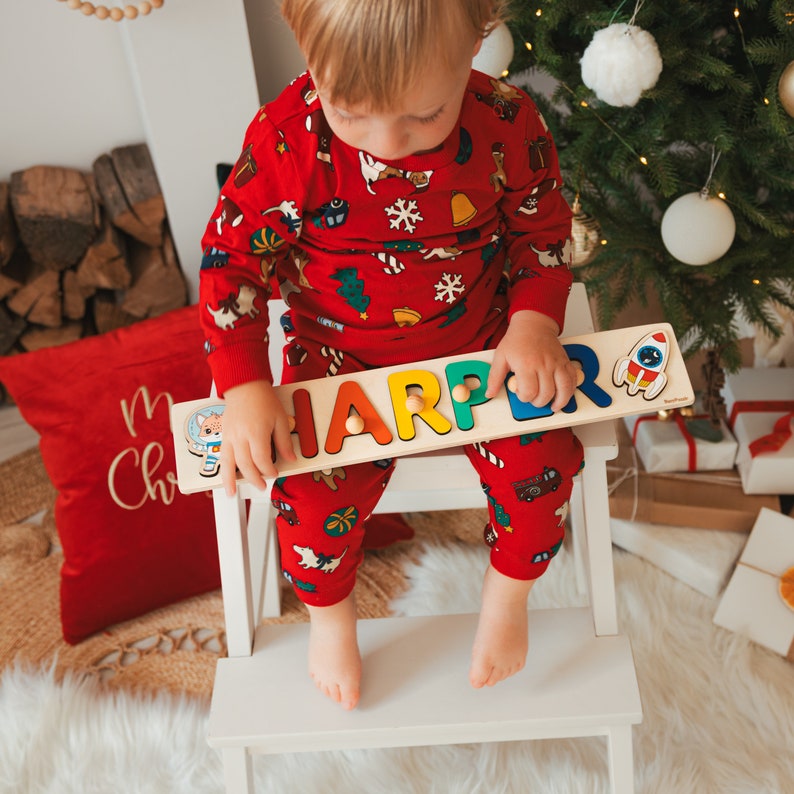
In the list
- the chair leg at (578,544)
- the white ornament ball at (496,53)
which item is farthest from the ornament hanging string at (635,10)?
the chair leg at (578,544)

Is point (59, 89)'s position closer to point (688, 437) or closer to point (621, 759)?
point (688, 437)

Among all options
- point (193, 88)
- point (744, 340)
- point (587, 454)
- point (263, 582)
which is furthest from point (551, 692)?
point (193, 88)

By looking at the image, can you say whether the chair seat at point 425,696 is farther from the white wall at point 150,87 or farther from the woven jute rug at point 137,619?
the white wall at point 150,87

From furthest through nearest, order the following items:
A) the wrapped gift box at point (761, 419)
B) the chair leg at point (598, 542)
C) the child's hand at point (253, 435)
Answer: the wrapped gift box at point (761, 419)
the chair leg at point (598, 542)
the child's hand at point (253, 435)

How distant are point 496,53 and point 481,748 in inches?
29.4

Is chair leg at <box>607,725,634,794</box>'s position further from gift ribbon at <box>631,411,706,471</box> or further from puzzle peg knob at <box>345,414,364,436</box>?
gift ribbon at <box>631,411,706,471</box>

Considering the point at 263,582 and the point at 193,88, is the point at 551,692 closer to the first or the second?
the point at 263,582

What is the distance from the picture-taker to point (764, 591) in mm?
1068

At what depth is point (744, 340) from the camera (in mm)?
1330

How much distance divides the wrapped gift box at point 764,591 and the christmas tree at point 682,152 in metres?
0.22

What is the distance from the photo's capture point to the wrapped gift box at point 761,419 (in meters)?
1.12

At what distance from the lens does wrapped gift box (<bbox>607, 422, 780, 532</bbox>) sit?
115 cm

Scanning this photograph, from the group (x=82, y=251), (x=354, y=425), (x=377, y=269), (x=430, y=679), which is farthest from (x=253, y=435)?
(x=82, y=251)

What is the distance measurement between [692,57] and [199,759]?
92 centimetres
